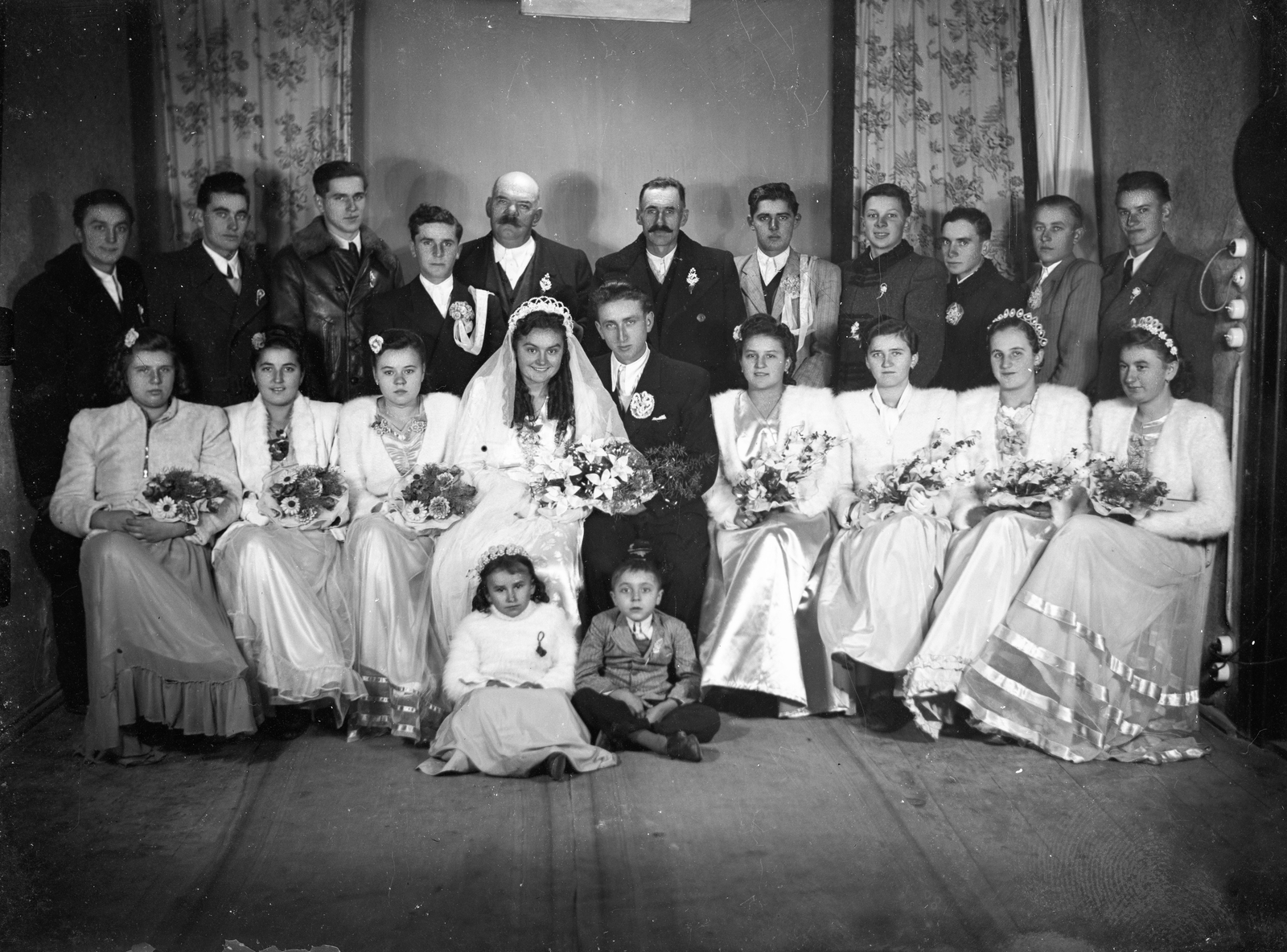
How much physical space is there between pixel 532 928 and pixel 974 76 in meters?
3.51

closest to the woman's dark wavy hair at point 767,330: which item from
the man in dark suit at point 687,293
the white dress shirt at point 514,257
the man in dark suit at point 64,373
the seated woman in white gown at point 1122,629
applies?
the man in dark suit at point 687,293

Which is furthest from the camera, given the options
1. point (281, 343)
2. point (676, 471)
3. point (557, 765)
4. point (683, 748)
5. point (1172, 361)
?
point (676, 471)

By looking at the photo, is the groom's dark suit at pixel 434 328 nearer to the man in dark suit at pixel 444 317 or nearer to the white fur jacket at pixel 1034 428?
the man in dark suit at pixel 444 317

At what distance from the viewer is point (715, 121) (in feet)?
15.3

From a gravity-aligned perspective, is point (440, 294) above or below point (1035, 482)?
above

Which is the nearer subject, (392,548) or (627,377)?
(392,548)

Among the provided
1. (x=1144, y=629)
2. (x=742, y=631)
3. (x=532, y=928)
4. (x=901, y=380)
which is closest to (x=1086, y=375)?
(x=901, y=380)

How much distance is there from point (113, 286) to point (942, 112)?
3.23 m

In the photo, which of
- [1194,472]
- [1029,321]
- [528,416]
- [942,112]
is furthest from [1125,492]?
[528,416]

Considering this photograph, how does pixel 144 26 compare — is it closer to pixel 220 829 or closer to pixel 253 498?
pixel 253 498

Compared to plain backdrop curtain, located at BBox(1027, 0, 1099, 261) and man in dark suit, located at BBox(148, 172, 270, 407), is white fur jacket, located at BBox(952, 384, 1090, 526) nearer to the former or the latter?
plain backdrop curtain, located at BBox(1027, 0, 1099, 261)

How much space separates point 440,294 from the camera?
4945mm

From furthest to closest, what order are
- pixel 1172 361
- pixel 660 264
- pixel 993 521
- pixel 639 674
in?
pixel 660 264
pixel 1172 361
pixel 993 521
pixel 639 674

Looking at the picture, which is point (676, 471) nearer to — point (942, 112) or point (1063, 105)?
point (942, 112)
